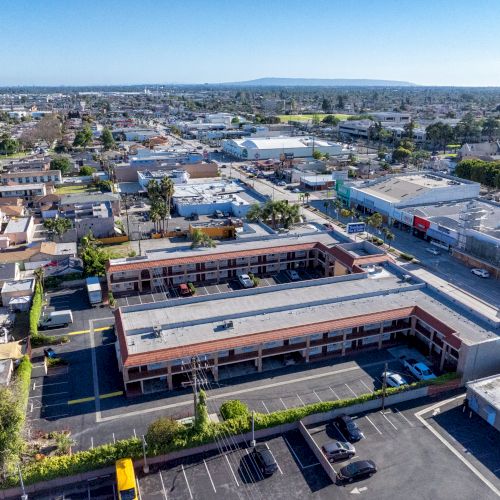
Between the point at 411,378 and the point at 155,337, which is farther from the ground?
the point at 155,337

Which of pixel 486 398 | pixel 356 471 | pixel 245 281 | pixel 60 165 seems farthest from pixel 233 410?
pixel 60 165

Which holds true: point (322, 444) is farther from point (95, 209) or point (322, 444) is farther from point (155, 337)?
point (95, 209)

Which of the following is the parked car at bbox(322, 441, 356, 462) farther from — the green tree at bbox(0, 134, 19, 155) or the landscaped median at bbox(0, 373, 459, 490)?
the green tree at bbox(0, 134, 19, 155)

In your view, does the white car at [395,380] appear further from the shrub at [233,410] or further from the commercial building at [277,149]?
the commercial building at [277,149]

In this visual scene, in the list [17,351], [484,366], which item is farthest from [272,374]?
[17,351]

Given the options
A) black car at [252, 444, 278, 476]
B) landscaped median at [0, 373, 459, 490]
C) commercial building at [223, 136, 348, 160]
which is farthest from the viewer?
commercial building at [223, 136, 348, 160]

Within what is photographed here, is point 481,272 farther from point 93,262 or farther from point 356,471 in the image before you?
point 93,262

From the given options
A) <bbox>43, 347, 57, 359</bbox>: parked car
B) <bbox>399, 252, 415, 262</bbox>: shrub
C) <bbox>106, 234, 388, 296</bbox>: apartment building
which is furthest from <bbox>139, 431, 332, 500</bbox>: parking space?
<bbox>399, 252, 415, 262</bbox>: shrub
